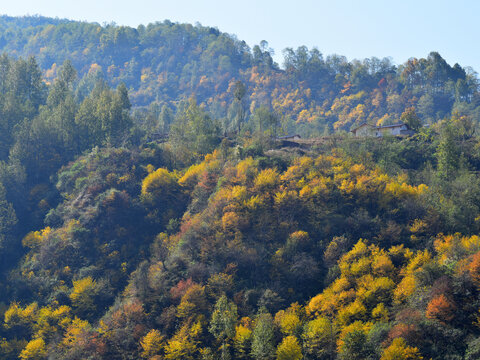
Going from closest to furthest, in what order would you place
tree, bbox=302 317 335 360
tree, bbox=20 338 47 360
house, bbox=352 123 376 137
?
tree, bbox=302 317 335 360
tree, bbox=20 338 47 360
house, bbox=352 123 376 137

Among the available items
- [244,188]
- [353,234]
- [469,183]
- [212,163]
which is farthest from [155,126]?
[469,183]

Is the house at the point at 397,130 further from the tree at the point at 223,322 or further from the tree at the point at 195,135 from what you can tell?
the tree at the point at 223,322

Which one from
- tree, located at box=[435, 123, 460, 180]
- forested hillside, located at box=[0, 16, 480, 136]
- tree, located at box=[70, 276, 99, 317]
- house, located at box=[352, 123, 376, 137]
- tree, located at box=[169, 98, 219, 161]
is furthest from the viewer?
forested hillside, located at box=[0, 16, 480, 136]

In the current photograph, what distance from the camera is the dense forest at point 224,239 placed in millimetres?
49188

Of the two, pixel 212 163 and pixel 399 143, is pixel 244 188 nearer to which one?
pixel 212 163

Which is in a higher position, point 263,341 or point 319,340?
point 319,340

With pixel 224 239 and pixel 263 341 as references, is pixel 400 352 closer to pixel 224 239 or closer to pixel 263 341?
pixel 263 341

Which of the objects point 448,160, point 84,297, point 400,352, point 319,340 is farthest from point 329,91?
point 400,352

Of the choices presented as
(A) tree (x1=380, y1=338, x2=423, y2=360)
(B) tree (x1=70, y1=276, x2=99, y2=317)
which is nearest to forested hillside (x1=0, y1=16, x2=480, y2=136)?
(B) tree (x1=70, y1=276, x2=99, y2=317)

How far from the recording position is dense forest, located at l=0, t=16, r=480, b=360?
161ft

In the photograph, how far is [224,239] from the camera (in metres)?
65.9

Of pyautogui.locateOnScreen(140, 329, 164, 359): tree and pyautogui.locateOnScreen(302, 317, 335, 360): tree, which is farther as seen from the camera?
pyautogui.locateOnScreen(140, 329, 164, 359): tree

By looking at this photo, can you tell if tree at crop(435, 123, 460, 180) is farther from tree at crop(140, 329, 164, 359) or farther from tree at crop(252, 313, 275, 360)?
tree at crop(140, 329, 164, 359)

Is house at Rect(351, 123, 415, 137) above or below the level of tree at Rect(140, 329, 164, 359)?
above
